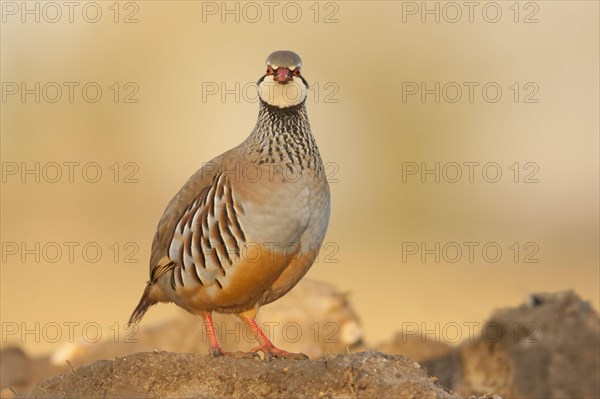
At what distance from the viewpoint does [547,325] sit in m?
9.70

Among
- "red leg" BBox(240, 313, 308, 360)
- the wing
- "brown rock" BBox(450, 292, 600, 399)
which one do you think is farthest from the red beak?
"brown rock" BBox(450, 292, 600, 399)

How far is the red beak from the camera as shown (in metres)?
7.02

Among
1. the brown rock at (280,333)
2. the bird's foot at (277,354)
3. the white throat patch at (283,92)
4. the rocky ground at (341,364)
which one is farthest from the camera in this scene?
the brown rock at (280,333)

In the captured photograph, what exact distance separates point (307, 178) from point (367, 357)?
1514 mm

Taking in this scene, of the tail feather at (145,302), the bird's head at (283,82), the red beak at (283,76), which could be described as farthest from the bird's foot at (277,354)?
the red beak at (283,76)

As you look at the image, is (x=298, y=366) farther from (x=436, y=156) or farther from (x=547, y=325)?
(x=436, y=156)

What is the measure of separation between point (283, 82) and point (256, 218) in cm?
101

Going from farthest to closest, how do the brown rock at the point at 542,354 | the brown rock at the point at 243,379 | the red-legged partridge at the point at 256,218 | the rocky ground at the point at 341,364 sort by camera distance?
the brown rock at the point at 542,354, the red-legged partridge at the point at 256,218, the rocky ground at the point at 341,364, the brown rock at the point at 243,379

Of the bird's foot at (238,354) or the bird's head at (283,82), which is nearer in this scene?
the bird's foot at (238,354)

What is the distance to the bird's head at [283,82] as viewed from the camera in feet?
23.1

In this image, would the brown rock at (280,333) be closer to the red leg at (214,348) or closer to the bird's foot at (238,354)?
the red leg at (214,348)

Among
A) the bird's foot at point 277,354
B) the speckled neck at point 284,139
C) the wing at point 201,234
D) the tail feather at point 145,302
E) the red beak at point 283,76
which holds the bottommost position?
the bird's foot at point 277,354

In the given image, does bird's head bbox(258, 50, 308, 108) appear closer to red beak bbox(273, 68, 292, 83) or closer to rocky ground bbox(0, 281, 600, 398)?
red beak bbox(273, 68, 292, 83)

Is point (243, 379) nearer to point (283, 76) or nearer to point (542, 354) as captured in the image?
point (283, 76)
